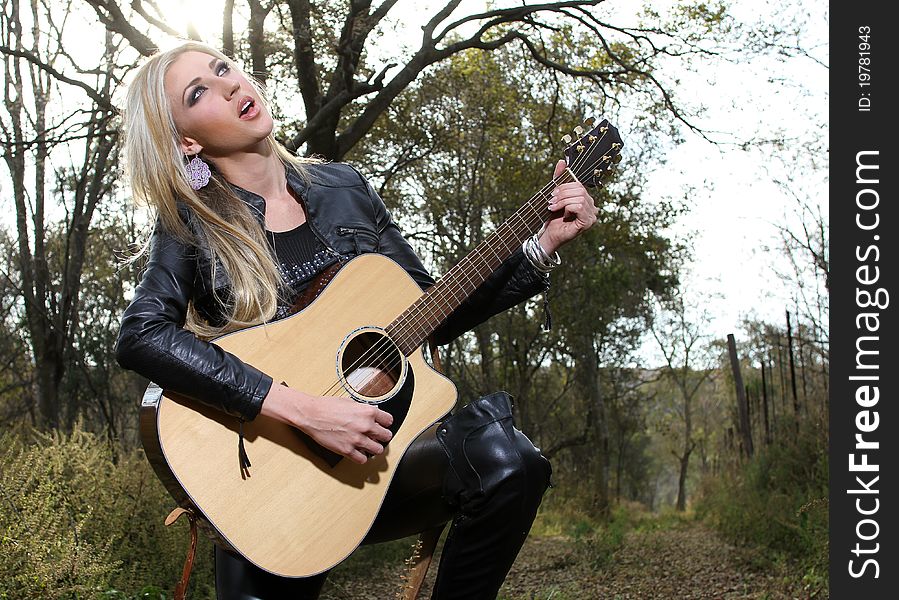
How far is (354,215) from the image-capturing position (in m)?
2.40

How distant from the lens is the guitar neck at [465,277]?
7.14 ft

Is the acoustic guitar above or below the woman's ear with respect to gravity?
below

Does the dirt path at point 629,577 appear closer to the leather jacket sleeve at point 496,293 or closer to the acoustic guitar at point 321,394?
Result: the leather jacket sleeve at point 496,293

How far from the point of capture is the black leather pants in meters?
1.85

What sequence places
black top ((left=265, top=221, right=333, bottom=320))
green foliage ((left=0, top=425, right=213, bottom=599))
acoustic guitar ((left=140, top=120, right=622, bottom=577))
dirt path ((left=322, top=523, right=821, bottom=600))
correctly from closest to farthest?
acoustic guitar ((left=140, top=120, right=622, bottom=577)) < black top ((left=265, top=221, right=333, bottom=320)) < green foliage ((left=0, top=425, right=213, bottom=599)) < dirt path ((left=322, top=523, right=821, bottom=600))

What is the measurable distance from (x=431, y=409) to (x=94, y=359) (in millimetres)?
12013

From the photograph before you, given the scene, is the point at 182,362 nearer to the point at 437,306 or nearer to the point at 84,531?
the point at 437,306

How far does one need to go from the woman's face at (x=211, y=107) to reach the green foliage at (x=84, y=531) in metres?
2.32

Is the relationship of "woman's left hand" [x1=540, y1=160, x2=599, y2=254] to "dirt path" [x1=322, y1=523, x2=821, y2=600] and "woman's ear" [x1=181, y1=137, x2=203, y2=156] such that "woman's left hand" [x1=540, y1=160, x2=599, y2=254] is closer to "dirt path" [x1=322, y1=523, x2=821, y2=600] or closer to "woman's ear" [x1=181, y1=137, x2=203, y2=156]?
"woman's ear" [x1=181, y1=137, x2=203, y2=156]

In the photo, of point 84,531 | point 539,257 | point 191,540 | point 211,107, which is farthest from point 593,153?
point 84,531

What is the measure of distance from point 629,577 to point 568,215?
547 centimetres

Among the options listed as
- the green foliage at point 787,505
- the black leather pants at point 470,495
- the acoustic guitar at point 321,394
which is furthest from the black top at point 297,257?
the green foliage at point 787,505

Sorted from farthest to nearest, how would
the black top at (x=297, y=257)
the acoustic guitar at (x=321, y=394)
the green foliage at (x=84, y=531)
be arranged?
the green foliage at (x=84, y=531)
the black top at (x=297, y=257)
the acoustic guitar at (x=321, y=394)

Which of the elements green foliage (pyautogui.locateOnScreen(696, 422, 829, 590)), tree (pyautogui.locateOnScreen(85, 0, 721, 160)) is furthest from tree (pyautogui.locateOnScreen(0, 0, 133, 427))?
green foliage (pyautogui.locateOnScreen(696, 422, 829, 590))
